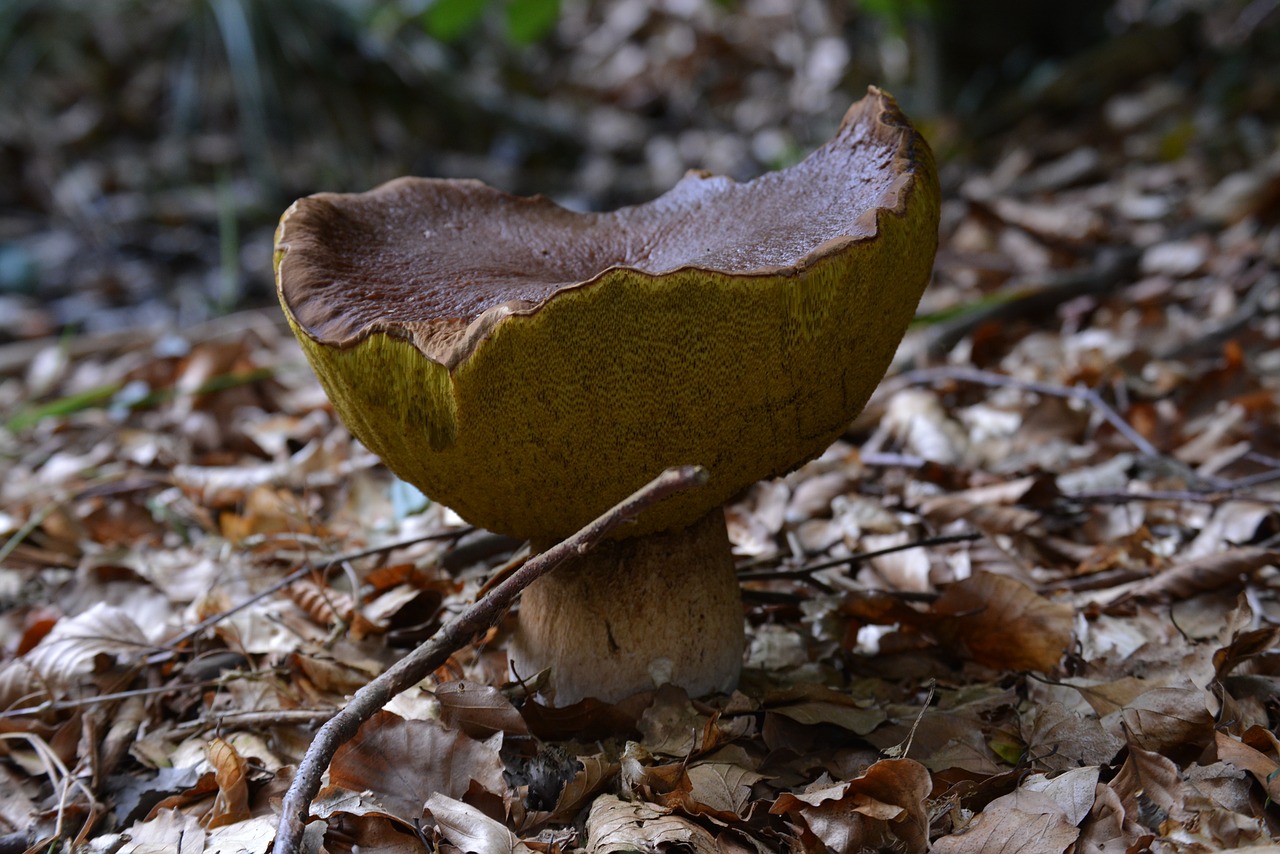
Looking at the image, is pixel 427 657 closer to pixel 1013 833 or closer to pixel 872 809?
pixel 872 809

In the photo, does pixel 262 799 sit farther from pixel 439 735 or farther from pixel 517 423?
pixel 517 423

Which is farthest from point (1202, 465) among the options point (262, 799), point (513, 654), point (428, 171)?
point (428, 171)

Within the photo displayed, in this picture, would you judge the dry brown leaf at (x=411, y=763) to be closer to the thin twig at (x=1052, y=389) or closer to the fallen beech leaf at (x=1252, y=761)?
the fallen beech leaf at (x=1252, y=761)

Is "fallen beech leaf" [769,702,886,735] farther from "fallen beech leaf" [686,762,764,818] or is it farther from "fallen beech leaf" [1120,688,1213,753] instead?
"fallen beech leaf" [1120,688,1213,753]

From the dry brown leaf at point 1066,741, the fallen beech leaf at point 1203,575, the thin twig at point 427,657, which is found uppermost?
the thin twig at point 427,657

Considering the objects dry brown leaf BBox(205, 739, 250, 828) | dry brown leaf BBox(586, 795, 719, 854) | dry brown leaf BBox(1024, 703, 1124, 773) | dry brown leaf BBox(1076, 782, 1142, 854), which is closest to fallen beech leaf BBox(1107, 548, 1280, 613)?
dry brown leaf BBox(1024, 703, 1124, 773)

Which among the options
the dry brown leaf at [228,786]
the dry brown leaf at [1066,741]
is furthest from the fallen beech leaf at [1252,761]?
the dry brown leaf at [228,786]
